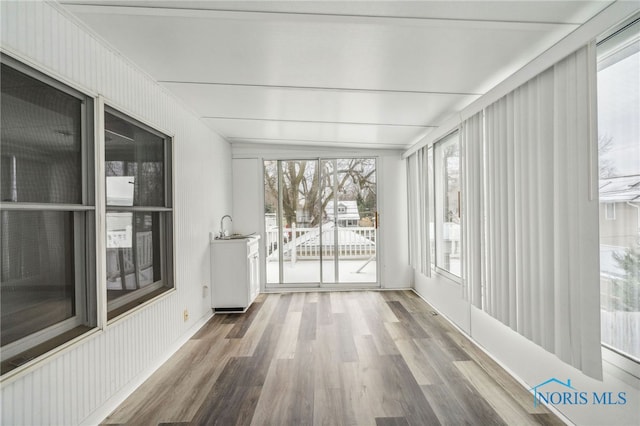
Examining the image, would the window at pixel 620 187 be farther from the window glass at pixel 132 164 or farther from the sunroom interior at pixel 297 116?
the window glass at pixel 132 164

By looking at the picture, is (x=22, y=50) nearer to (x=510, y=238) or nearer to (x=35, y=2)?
(x=35, y=2)

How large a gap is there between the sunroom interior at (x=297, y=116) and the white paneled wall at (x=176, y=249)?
0.01 metres

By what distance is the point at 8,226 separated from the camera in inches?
53.2

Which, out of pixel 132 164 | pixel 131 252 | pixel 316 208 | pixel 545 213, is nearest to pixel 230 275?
pixel 131 252

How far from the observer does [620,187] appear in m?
1.54

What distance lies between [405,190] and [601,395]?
350 centimetres

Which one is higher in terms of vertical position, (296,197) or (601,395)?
(296,197)

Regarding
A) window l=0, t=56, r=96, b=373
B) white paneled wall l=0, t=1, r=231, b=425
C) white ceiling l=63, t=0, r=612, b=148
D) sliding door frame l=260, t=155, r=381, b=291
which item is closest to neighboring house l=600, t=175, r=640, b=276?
white ceiling l=63, t=0, r=612, b=148

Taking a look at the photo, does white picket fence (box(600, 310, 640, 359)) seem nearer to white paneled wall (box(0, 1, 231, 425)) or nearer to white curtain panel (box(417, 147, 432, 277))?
white curtain panel (box(417, 147, 432, 277))

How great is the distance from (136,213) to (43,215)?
2.70 ft

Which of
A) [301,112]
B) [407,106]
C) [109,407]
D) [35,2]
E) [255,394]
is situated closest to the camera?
[35,2]

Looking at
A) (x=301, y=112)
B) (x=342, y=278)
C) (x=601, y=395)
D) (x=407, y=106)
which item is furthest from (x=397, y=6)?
(x=342, y=278)

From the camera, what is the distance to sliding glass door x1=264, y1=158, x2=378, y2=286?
4867 millimetres

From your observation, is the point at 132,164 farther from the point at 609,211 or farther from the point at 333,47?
the point at 609,211
